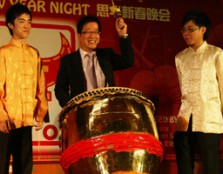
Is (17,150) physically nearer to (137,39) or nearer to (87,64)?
(87,64)

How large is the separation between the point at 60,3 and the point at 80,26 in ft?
2.78

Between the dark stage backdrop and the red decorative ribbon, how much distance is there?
1.25 metres

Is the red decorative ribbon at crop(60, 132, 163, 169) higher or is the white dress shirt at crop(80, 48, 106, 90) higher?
the white dress shirt at crop(80, 48, 106, 90)

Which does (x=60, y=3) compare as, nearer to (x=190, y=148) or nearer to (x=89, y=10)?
(x=89, y=10)

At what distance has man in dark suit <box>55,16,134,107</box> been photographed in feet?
9.39

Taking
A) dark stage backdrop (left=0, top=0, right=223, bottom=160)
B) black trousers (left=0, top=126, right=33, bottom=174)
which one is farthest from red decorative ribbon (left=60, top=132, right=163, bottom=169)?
dark stage backdrop (left=0, top=0, right=223, bottom=160)

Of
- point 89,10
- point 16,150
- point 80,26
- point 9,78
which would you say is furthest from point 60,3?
point 16,150

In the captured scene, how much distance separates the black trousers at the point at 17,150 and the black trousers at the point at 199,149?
3.22ft

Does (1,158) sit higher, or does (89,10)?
(89,10)

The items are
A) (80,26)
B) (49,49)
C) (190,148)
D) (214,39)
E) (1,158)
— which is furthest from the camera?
(214,39)

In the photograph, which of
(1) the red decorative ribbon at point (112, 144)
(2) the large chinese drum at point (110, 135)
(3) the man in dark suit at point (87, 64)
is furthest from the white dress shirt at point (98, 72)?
(1) the red decorative ribbon at point (112, 144)

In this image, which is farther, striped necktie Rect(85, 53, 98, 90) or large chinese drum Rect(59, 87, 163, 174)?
striped necktie Rect(85, 53, 98, 90)

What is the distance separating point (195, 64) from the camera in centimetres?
320

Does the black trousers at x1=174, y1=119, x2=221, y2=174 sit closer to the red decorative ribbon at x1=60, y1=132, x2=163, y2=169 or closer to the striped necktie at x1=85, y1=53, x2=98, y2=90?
the striped necktie at x1=85, y1=53, x2=98, y2=90
